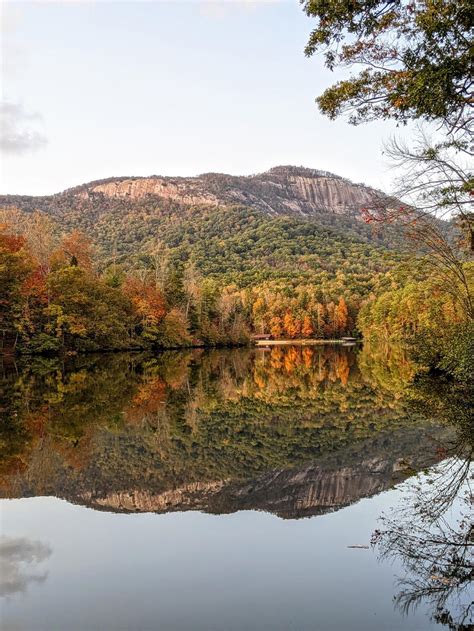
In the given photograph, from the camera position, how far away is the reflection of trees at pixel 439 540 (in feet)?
15.7

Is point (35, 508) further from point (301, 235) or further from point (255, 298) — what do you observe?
point (301, 235)

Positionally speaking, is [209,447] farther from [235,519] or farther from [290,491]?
[235,519]

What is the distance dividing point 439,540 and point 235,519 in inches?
96.8

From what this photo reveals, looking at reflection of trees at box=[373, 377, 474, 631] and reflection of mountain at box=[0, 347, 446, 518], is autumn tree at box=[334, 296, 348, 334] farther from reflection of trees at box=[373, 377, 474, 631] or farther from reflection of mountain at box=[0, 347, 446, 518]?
reflection of trees at box=[373, 377, 474, 631]

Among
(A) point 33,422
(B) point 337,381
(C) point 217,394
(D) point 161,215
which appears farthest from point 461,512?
(D) point 161,215

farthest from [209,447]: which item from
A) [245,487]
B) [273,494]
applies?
[273,494]

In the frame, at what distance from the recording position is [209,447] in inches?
444

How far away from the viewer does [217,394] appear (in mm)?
20484

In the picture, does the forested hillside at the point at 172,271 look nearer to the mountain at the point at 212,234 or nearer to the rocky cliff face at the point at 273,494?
the mountain at the point at 212,234

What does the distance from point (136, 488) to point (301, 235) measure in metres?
124

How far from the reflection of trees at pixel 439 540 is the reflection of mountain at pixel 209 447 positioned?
0.65 meters

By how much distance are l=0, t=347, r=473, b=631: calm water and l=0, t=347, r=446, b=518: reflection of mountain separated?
5 centimetres

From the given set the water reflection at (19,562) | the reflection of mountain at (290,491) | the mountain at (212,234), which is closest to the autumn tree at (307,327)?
the mountain at (212,234)

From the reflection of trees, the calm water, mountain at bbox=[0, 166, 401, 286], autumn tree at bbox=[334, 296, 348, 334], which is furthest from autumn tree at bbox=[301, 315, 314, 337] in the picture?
the reflection of trees
